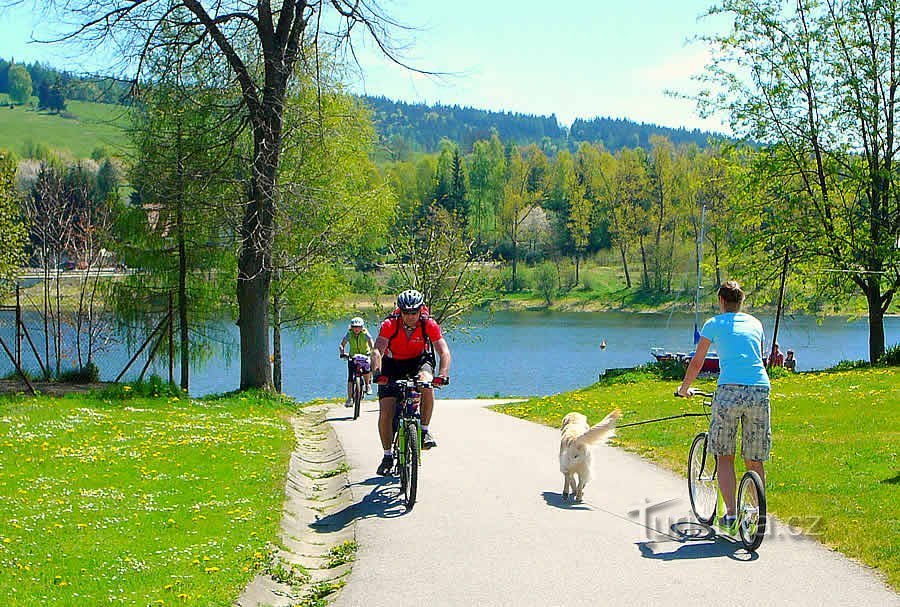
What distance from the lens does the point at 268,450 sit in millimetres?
13398

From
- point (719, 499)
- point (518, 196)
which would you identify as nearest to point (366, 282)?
point (719, 499)

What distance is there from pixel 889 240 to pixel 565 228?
80.9 meters

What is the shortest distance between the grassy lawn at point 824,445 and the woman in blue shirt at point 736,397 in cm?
100

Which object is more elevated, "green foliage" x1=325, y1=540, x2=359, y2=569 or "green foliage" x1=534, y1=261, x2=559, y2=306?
"green foliage" x1=325, y1=540, x2=359, y2=569

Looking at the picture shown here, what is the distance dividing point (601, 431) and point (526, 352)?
1801 inches

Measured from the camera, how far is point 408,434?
9.21 meters

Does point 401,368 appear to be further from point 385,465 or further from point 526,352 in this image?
point 526,352

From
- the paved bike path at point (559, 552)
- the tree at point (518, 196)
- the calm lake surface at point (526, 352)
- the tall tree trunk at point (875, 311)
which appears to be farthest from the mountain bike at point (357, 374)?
the tree at point (518, 196)

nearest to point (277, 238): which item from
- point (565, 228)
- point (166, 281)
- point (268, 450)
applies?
point (166, 281)

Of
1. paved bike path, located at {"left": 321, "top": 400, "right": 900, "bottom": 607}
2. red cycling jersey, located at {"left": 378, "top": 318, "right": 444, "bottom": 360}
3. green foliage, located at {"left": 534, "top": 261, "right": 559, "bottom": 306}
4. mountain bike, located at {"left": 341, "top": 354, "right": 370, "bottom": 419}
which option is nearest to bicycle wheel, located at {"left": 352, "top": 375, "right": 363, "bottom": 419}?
mountain bike, located at {"left": 341, "top": 354, "right": 370, "bottom": 419}

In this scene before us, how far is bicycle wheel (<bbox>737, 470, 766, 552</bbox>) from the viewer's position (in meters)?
6.95

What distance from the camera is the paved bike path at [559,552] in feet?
20.4

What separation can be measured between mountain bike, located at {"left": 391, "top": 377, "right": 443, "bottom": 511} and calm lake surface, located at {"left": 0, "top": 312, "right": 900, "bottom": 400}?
17676mm

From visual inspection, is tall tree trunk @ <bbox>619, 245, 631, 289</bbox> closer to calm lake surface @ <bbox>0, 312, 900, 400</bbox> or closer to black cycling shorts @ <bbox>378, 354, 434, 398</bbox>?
calm lake surface @ <bbox>0, 312, 900, 400</bbox>
